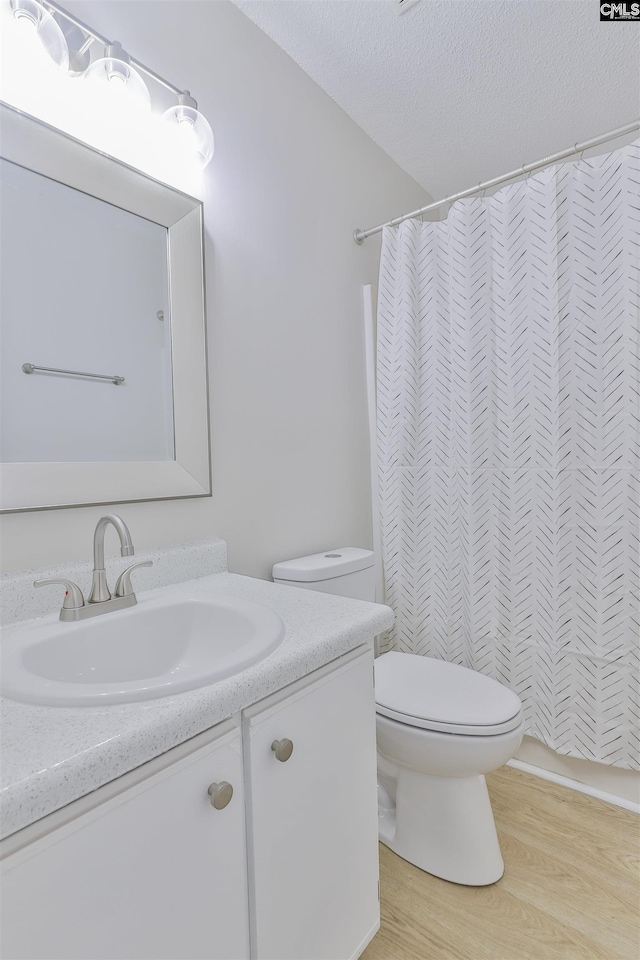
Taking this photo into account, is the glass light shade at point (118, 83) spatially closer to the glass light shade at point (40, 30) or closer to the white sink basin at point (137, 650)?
the glass light shade at point (40, 30)

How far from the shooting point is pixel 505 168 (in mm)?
2107

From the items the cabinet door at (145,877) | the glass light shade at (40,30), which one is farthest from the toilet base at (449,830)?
the glass light shade at (40,30)

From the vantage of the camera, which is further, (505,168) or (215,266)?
(505,168)

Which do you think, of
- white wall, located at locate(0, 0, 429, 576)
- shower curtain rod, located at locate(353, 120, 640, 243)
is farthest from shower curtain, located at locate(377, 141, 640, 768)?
white wall, located at locate(0, 0, 429, 576)

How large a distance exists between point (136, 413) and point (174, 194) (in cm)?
54

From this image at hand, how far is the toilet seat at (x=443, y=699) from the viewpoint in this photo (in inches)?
46.3

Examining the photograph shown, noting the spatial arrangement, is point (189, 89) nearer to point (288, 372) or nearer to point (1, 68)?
point (1, 68)

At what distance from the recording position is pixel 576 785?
5.16ft

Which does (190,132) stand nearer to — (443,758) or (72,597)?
(72,597)

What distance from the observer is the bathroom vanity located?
1.65 ft

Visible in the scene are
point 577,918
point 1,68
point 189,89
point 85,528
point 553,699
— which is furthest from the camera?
point 553,699

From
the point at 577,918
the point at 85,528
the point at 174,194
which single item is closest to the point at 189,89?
the point at 174,194

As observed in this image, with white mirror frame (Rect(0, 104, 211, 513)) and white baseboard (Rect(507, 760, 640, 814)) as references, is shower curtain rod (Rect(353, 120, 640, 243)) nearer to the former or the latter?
white mirror frame (Rect(0, 104, 211, 513))

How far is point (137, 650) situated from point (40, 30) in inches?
46.5
